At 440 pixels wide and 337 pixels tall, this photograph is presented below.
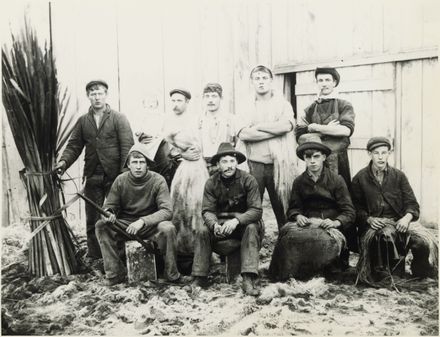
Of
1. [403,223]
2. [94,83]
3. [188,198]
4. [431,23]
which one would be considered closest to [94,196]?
[188,198]

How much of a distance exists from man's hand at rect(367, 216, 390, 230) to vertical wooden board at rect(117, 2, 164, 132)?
1.49 metres

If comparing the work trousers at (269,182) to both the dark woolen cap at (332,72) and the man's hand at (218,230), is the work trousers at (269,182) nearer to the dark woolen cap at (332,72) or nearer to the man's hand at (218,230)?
the man's hand at (218,230)

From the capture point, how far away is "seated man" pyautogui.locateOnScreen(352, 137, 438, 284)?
2773 millimetres

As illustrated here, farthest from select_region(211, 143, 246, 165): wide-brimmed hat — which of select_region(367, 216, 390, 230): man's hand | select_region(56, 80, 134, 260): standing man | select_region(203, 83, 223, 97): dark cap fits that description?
select_region(367, 216, 390, 230): man's hand

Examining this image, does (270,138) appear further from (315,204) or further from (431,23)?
(431,23)

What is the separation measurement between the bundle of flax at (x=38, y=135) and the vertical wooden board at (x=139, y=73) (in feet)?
1.44

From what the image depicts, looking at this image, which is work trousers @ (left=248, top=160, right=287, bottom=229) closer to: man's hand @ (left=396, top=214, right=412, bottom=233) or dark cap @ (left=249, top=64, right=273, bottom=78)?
dark cap @ (left=249, top=64, right=273, bottom=78)

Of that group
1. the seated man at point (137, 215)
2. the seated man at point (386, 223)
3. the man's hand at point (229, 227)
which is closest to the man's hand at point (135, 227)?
Result: the seated man at point (137, 215)

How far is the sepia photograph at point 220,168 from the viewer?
9.09 ft

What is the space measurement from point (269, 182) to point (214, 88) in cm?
71

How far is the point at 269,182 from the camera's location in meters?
3.07

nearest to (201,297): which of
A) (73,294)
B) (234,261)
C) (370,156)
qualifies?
(234,261)

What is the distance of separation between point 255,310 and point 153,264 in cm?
68

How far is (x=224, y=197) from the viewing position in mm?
2877
